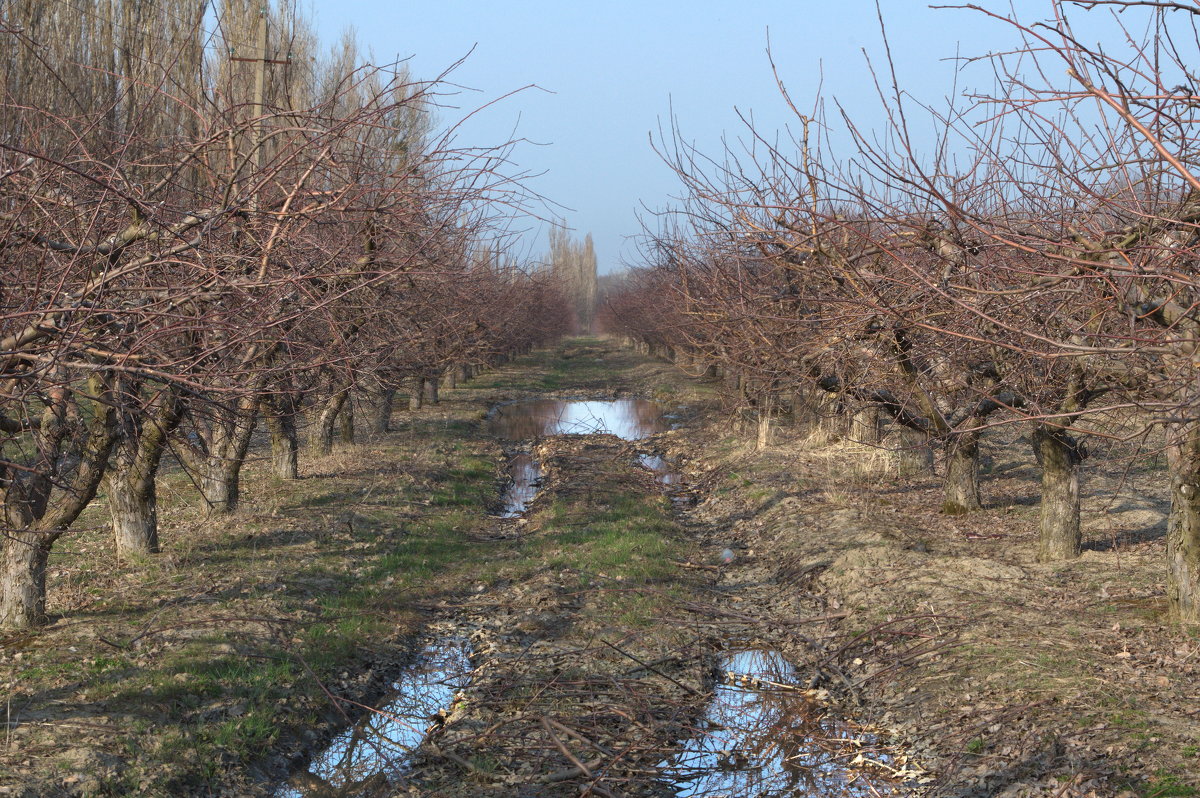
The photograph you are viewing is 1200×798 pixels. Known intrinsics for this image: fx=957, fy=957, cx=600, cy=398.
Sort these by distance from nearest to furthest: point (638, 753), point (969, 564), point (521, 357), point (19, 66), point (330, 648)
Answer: point (638, 753) → point (330, 648) → point (969, 564) → point (19, 66) → point (521, 357)

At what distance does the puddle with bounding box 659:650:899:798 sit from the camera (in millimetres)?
5391

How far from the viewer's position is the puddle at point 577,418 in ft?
73.0

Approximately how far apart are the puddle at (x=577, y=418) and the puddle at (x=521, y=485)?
2.97 metres

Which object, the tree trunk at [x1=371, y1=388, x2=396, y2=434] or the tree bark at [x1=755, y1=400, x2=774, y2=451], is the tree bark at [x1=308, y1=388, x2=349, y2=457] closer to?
the tree trunk at [x1=371, y1=388, x2=396, y2=434]

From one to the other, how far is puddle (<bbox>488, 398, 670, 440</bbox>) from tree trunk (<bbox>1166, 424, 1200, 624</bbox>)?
14980 mm

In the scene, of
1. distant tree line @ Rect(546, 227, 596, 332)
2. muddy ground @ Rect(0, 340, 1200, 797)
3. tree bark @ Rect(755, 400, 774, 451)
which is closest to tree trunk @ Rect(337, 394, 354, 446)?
muddy ground @ Rect(0, 340, 1200, 797)

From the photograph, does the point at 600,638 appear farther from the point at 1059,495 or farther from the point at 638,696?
the point at 1059,495

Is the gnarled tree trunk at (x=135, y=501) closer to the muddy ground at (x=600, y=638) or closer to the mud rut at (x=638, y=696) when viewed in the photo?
the muddy ground at (x=600, y=638)

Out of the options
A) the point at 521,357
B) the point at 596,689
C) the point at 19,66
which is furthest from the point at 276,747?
the point at 521,357

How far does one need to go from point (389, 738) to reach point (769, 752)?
8.03ft

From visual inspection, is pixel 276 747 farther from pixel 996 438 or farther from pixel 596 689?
pixel 996 438

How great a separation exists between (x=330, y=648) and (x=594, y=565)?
326cm

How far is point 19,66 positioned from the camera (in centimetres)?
1352

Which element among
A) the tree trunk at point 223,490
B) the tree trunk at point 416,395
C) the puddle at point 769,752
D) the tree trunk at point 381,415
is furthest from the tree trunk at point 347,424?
the puddle at point 769,752
